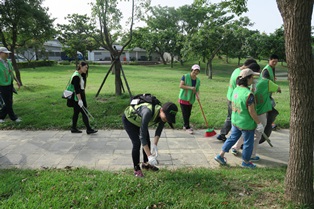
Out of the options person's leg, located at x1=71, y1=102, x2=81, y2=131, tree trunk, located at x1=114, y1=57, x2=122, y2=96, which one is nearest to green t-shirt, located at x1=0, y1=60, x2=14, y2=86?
person's leg, located at x1=71, y1=102, x2=81, y2=131

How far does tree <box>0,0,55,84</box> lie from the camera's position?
41.0ft

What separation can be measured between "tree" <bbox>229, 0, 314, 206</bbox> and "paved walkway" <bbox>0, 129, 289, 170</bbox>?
55.0 inches

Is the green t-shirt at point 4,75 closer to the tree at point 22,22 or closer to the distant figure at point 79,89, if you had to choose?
the distant figure at point 79,89

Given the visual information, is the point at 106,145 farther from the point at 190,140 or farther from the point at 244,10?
the point at 244,10

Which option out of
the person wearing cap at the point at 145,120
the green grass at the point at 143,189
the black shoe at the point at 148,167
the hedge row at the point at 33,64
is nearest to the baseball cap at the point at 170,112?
the person wearing cap at the point at 145,120

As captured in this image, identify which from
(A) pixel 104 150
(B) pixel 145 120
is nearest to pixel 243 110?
(B) pixel 145 120

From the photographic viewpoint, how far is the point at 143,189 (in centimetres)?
321

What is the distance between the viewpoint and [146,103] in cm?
339

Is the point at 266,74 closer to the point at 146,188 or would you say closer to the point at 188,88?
the point at 188,88

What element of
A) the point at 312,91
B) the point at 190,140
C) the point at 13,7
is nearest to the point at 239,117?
the point at 312,91

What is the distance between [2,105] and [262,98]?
6085mm

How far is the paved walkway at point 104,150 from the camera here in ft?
13.9

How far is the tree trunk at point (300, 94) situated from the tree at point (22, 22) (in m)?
13.0

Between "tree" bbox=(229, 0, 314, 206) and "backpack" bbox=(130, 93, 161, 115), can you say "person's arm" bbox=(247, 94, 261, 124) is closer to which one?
"tree" bbox=(229, 0, 314, 206)
